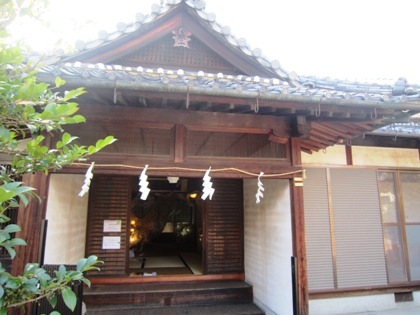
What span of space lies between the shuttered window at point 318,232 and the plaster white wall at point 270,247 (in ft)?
2.31

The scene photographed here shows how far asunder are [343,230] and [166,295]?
3963mm

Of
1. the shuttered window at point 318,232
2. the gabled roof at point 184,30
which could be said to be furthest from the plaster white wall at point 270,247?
the gabled roof at point 184,30

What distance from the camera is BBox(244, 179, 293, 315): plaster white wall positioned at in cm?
504

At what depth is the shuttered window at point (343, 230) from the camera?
5758 millimetres

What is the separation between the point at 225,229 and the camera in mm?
7543

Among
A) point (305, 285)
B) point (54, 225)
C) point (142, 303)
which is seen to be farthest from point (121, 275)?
point (305, 285)

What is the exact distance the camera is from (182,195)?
1236 centimetres

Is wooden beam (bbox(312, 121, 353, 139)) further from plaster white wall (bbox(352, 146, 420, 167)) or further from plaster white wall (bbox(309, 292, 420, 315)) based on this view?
plaster white wall (bbox(309, 292, 420, 315))

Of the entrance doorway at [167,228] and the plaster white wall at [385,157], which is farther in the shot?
the entrance doorway at [167,228]

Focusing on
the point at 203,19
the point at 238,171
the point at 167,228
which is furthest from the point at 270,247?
the point at 167,228

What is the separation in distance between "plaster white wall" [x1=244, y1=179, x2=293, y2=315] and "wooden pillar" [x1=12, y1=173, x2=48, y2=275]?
12.2ft

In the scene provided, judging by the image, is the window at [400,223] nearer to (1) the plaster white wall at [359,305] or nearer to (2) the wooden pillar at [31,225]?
(1) the plaster white wall at [359,305]

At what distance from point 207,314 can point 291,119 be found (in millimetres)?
4197

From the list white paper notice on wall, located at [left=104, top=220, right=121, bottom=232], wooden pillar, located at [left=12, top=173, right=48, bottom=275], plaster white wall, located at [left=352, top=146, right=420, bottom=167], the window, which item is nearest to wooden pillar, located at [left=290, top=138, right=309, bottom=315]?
plaster white wall, located at [left=352, top=146, right=420, bottom=167]
